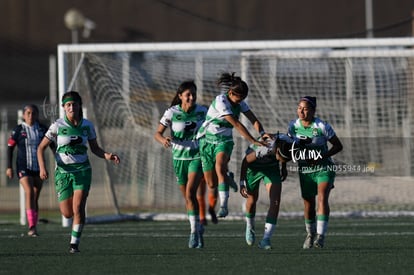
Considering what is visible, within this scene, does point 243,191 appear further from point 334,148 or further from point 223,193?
point 334,148

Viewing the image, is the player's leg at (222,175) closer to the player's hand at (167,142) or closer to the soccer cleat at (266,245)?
the player's hand at (167,142)

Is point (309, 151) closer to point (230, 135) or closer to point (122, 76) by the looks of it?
point (230, 135)

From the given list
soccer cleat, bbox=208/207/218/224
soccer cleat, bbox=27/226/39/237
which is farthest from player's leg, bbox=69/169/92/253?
soccer cleat, bbox=208/207/218/224

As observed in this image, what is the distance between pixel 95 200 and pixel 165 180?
9.88 ft

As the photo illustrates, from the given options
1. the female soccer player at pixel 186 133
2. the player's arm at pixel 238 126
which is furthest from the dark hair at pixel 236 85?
the female soccer player at pixel 186 133

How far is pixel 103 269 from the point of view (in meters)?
11.2

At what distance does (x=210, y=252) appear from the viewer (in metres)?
12.9

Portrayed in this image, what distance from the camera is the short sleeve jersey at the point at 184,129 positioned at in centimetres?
1398

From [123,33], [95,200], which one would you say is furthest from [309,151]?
[123,33]

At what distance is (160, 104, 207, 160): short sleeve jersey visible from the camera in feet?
45.9

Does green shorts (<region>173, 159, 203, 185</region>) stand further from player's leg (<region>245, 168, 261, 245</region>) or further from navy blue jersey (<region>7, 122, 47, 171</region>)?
navy blue jersey (<region>7, 122, 47, 171</region>)

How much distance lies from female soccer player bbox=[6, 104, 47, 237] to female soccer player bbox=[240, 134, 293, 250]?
15.0 feet

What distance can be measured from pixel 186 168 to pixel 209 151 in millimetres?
363

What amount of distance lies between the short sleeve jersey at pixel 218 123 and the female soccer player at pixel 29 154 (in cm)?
412
